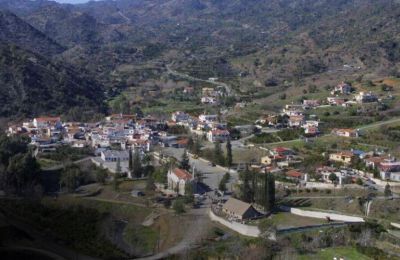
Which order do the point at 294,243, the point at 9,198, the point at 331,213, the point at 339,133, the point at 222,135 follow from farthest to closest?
the point at 222,135 → the point at 339,133 → the point at 9,198 → the point at 331,213 → the point at 294,243

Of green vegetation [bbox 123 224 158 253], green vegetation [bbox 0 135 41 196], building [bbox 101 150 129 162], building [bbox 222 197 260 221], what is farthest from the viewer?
building [bbox 101 150 129 162]

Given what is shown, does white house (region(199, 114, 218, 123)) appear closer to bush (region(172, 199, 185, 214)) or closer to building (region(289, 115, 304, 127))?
building (region(289, 115, 304, 127))

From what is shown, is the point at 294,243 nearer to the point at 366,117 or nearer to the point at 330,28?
the point at 366,117

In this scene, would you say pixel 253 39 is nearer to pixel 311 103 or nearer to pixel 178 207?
pixel 311 103

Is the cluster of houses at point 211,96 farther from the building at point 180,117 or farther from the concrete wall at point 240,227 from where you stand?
the concrete wall at point 240,227

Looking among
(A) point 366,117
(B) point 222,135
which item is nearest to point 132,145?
(B) point 222,135

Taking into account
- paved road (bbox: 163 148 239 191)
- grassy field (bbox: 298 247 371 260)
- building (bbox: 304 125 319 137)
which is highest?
building (bbox: 304 125 319 137)

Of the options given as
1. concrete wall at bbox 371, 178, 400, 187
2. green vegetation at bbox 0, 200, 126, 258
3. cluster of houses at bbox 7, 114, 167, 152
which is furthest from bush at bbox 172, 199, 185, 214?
cluster of houses at bbox 7, 114, 167, 152
